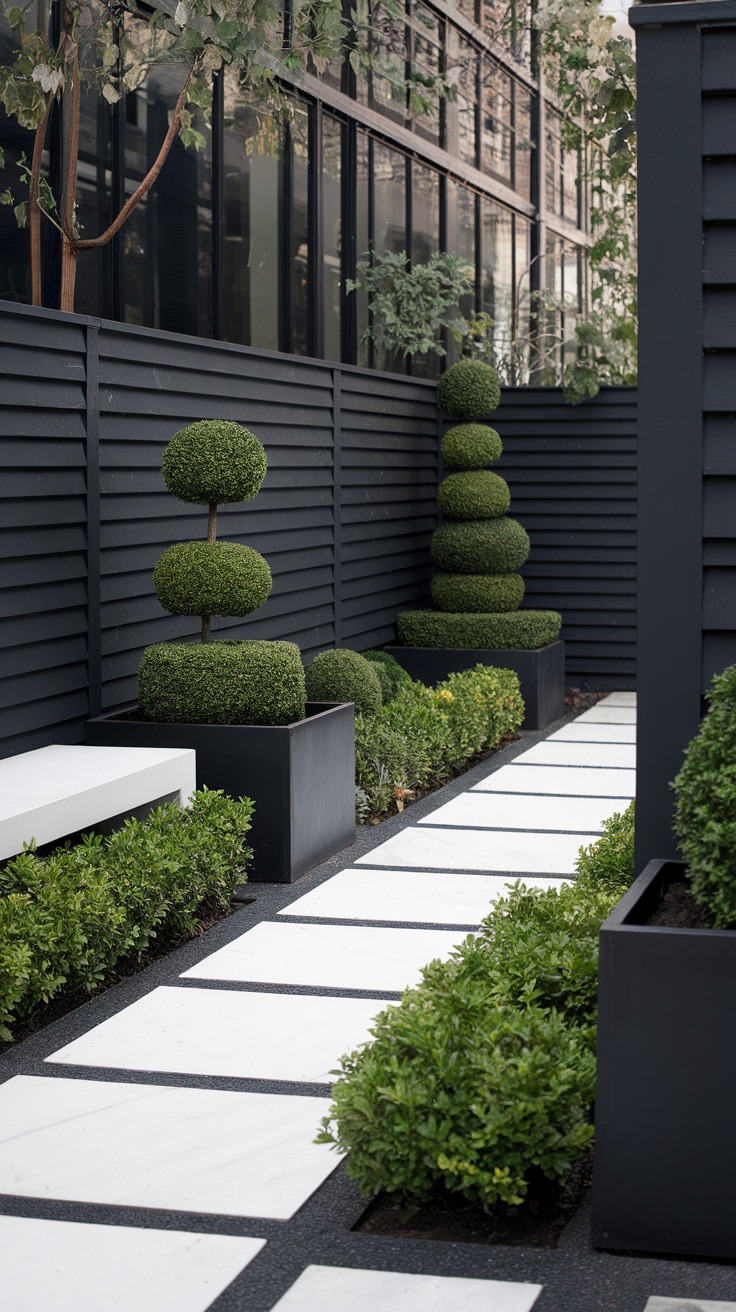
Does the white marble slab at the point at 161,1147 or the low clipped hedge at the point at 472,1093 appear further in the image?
the white marble slab at the point at 161,1147

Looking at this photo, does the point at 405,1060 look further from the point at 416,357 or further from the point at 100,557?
the point at 416,357

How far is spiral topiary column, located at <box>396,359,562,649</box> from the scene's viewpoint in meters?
11.1

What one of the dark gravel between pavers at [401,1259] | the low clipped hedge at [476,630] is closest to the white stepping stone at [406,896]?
the dark gravel between pavers at [401,1259]

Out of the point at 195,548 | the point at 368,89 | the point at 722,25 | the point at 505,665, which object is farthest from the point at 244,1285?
the point at 368,89

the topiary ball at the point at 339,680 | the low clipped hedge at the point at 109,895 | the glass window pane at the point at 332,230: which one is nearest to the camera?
the low clipped hedge at the point at 109,895

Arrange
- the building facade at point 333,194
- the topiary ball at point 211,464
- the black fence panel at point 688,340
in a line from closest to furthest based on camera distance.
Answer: the black fence panel at point 688,340, the topiary ball at point 211,464, the building facade at point 333,194

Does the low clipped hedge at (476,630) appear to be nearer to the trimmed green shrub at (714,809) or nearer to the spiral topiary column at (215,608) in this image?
the spiral topiary column at (215,608)

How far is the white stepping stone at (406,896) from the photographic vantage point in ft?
18.4

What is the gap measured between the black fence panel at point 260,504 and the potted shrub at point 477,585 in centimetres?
31

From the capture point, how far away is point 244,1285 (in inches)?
110

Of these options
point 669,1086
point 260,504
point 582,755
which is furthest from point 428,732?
point 669,1086

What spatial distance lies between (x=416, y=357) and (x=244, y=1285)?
10722 millimetres

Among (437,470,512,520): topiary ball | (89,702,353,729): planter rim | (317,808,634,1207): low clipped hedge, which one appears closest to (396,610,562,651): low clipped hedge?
(437,470,512,520): topiary ball

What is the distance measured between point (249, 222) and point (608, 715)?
4564mm
